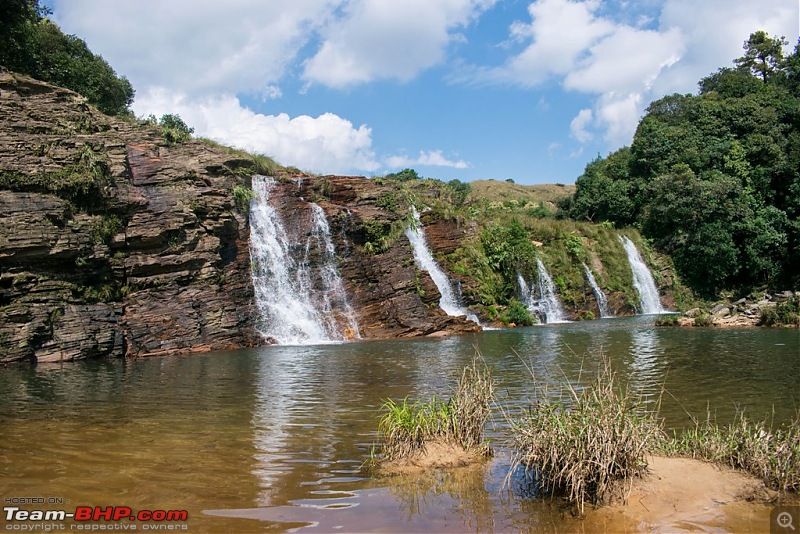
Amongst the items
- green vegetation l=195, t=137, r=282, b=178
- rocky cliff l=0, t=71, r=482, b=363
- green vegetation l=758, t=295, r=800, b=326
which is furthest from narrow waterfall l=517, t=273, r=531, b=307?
green vegetation l=195, t=137, r=282, b=178

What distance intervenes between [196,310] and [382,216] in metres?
10.7

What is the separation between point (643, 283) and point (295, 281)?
24.4m

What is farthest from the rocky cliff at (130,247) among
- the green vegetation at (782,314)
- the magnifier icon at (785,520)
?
the magnifier icon at (785,520)

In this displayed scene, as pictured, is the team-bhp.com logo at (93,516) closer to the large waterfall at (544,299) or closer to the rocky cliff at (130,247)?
the rocky cliff at (130,247)

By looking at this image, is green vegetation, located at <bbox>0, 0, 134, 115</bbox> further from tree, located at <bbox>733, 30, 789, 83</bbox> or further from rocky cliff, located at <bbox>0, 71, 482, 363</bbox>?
tree, located at <bbox>733, 30, 789, 83</bbox>

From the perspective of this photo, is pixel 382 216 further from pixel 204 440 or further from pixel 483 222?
pixel 204 440

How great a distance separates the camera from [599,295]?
113 feet

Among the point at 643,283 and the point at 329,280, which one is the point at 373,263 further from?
the point at 643,283

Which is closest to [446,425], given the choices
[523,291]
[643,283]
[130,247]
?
[130,247]

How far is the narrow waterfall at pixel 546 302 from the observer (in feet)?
104

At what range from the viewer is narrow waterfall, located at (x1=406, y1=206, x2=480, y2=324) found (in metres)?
28.7

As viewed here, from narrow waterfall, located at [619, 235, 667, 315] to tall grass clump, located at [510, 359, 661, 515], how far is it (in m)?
33.3

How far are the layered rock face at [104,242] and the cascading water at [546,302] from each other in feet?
53.2

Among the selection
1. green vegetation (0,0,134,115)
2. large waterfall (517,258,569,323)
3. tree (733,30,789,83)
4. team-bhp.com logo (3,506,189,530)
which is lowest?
team-bhp.com logo (3,506,189,530)
